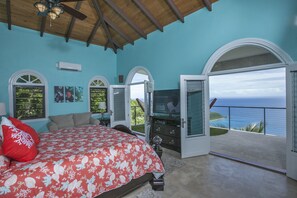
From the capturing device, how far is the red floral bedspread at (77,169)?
130cm

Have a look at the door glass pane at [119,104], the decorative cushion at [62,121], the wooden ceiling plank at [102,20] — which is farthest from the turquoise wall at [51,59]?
the door glass pane at [119,104]

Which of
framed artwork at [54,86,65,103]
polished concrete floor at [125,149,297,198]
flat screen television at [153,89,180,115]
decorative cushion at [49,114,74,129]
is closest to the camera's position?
polished concrete floor at [125,149,297,198]

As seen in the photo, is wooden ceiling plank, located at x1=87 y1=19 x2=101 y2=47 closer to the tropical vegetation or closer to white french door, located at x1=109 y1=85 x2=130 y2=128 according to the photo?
white french door, located at x1=109 y1=85 x2=130 y2=128

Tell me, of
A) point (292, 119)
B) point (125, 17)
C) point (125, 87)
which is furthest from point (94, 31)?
point (292, 119)

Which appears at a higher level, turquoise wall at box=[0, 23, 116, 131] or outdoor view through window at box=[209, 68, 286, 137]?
turquoise wall at box=[0, 23, 116, 131]

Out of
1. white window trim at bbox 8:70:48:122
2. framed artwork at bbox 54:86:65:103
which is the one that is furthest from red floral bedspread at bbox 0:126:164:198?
framed artwork at bbox 54:86:65:103

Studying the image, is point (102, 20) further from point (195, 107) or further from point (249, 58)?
point (249, 58)

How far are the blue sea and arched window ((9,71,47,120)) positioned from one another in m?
6.25

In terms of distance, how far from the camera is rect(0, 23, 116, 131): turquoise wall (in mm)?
3945

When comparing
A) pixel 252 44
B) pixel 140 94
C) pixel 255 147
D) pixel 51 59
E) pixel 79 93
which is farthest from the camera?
pixel 140 94

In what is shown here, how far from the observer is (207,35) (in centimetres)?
346

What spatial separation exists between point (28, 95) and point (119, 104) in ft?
9.03

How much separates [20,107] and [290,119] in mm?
6274

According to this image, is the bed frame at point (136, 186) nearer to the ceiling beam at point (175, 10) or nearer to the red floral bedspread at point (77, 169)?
the red floral bedspread at point (77, 169)
